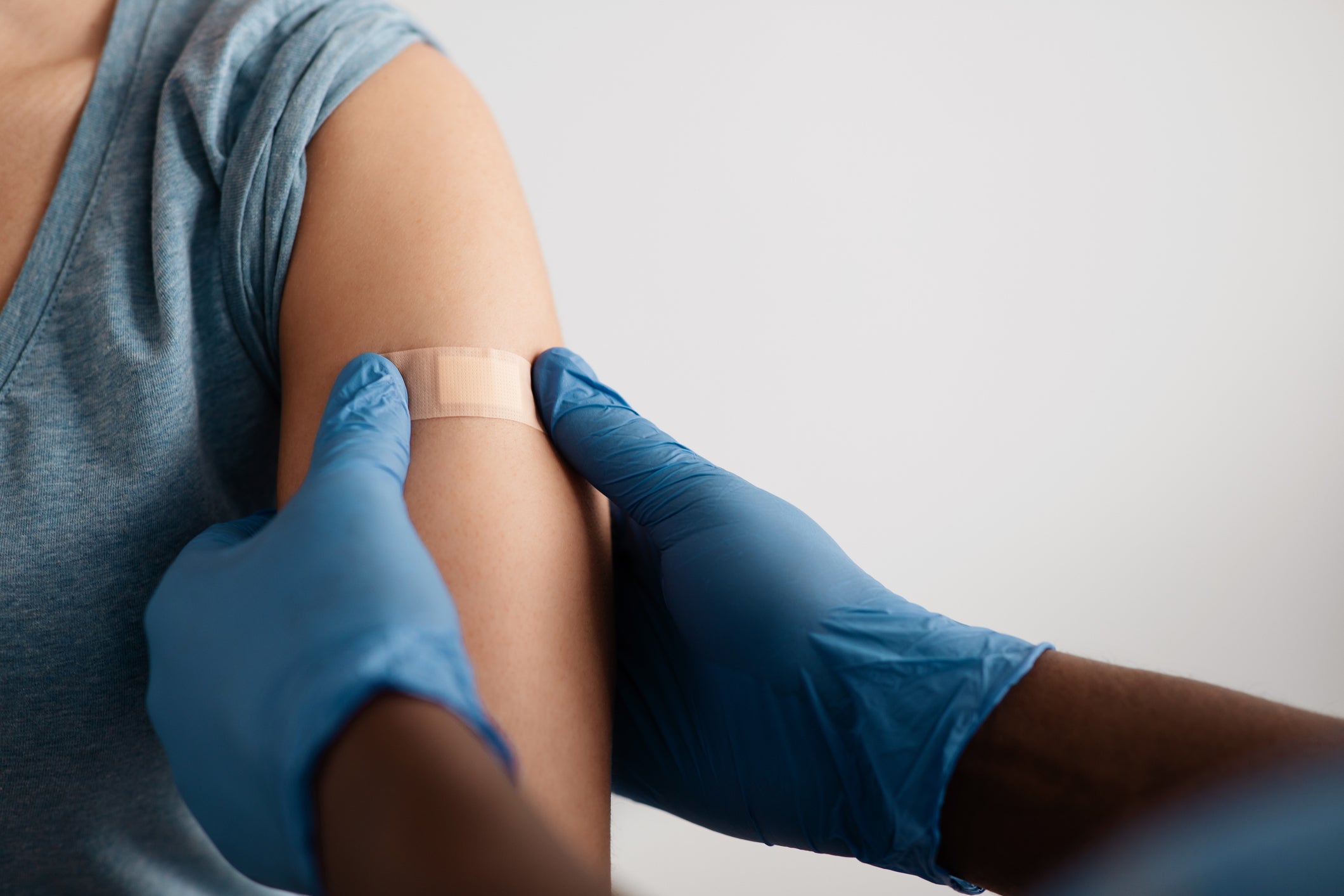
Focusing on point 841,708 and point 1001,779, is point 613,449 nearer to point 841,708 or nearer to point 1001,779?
point 841,708

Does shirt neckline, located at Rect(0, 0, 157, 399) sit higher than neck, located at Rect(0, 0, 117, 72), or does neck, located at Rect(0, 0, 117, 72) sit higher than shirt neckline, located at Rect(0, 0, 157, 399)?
neck, located at Rect(0, 0, 117, 72)

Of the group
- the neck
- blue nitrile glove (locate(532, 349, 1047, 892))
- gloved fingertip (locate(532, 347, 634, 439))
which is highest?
the neck

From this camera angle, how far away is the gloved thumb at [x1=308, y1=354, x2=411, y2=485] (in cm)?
86

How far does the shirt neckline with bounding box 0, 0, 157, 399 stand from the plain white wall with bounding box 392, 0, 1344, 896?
68 cm

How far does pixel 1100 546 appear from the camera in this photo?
5.70 ft

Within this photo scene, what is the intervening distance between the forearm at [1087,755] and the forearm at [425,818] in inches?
19.4

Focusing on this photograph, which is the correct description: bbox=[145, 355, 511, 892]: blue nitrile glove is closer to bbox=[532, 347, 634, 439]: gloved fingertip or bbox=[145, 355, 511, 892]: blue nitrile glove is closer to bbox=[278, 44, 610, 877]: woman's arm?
bbox=[278, 44, 610, 877]: woman's arm

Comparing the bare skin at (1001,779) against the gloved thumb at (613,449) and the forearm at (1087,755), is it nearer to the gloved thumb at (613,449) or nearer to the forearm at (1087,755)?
the forearm at (1087,755)

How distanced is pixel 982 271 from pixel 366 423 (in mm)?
1341

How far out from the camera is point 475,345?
3.15ft

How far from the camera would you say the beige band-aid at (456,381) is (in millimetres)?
940

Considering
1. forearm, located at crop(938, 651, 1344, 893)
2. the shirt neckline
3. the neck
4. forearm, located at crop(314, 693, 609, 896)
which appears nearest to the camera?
forearm, located at crop(314, 693, 609, 896)

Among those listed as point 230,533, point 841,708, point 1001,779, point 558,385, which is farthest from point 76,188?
point 1001,779

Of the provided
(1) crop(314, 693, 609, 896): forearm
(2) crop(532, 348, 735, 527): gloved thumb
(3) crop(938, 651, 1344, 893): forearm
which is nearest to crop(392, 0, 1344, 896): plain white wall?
(2) crop(532, 348, 735, 527): gloved thumb
